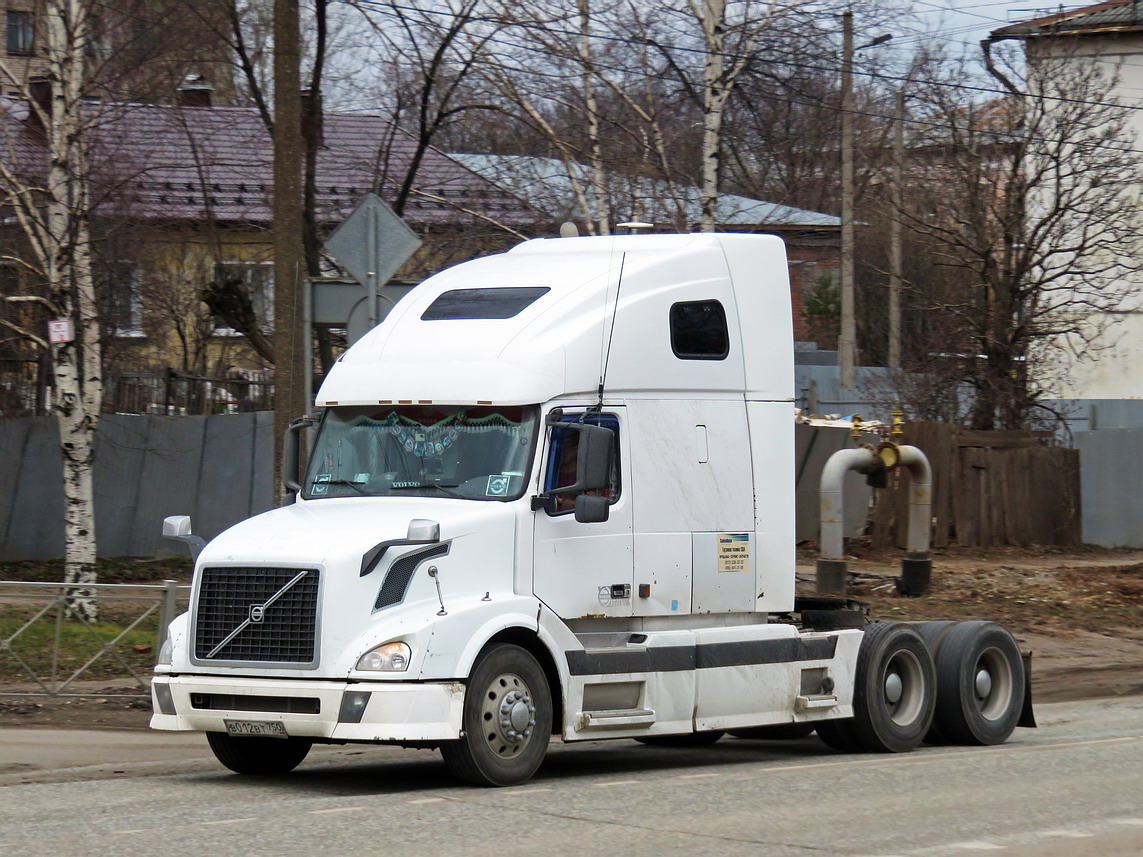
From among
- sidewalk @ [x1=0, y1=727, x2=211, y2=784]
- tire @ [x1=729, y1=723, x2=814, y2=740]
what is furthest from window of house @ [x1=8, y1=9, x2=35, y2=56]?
tire @ [x1=729, y1=723, x2=814, y2=740]

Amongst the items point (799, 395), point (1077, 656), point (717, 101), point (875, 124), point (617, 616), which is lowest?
point (1077, 656)

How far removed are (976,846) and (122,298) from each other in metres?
20.7

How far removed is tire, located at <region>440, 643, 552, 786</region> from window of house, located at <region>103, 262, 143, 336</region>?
15555 mm

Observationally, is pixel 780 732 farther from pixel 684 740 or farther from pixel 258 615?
pixel 258 615

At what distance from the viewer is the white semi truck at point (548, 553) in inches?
366

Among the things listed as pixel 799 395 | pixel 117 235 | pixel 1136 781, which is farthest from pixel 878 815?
pixel 799 395

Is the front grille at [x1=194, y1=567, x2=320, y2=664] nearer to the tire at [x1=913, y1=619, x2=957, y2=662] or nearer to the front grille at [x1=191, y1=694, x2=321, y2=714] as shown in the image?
the front grille at [x1=191, y1=694, x2=321, y2=714]

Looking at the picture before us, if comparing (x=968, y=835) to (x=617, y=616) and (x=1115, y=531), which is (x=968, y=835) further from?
(x=1115, y=531)

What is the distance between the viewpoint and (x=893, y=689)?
1227 cm

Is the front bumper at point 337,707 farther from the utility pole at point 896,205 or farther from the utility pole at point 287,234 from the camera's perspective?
the utility pole at point 896,205

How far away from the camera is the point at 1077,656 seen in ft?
59.1

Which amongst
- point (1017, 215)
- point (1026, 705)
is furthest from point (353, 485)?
point (1017, 215)

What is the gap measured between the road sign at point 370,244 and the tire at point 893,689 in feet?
15.0

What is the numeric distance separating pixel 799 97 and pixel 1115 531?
32.8 feet
